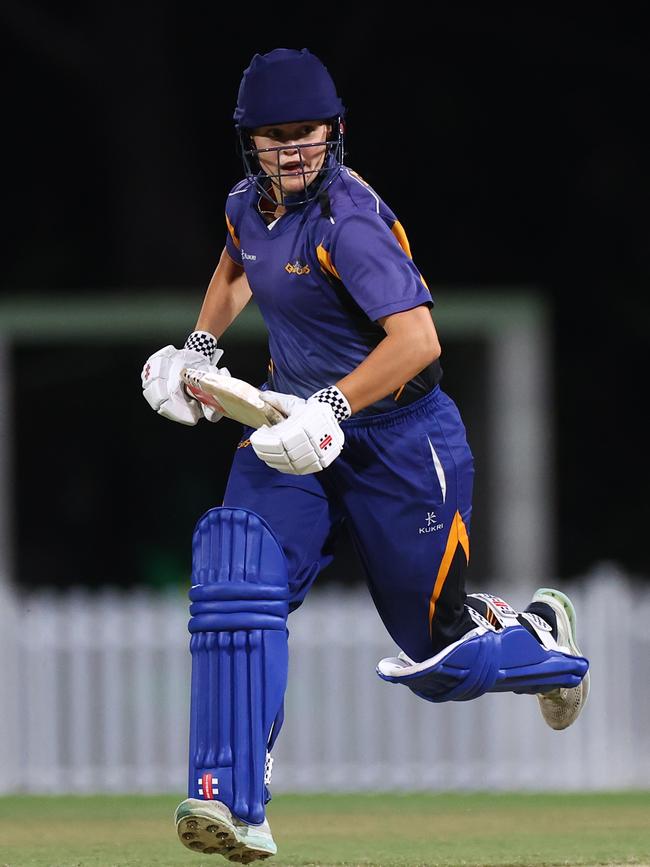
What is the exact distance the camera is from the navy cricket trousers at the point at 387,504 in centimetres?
492

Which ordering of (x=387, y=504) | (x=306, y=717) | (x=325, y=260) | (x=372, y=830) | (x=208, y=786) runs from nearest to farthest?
(x=208, y=786) → (x=325, y=260) → (x=387, y=504) → (x=372, y=830) → (x=306, y=717)

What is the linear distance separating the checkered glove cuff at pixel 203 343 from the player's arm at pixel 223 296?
43mm

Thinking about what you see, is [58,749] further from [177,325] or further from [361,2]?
[361,2]

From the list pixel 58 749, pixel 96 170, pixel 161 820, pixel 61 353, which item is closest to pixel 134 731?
pixel 58 749

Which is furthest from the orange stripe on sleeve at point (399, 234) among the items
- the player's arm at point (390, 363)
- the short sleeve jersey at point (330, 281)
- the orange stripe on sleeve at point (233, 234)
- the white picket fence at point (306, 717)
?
the white picket fence at point (306, 717)

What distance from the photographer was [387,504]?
4.93 metres

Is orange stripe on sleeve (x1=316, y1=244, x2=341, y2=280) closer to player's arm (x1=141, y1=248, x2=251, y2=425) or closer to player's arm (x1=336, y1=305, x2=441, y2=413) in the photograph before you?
player's arm (x1=336, y1=305, x2=441, y2=413)

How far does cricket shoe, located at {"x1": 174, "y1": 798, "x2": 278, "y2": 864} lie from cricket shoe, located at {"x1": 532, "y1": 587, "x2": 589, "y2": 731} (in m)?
1.29

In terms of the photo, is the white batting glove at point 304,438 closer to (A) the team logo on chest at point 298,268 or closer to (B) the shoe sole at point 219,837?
(A) the team logo on chest at point 298,268

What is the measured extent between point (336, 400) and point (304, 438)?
176mm

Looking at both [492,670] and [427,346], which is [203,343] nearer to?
[427,346]

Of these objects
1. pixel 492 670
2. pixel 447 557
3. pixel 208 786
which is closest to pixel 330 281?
pixel 447 557

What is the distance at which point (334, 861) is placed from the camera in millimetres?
5438

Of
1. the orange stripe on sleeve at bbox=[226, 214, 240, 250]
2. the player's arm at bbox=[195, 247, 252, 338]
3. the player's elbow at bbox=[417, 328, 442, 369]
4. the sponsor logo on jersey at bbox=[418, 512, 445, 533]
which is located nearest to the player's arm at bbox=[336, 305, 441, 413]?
the player's elbow at bbox=[417, 328, 442, 369]
